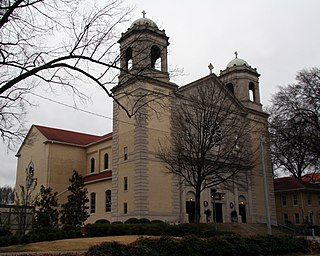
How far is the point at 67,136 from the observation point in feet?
185

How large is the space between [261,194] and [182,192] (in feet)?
47.4

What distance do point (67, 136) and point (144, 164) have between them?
22.0 m

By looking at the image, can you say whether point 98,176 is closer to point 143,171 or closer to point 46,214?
point 143,171

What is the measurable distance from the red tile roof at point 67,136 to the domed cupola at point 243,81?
17.3 metres

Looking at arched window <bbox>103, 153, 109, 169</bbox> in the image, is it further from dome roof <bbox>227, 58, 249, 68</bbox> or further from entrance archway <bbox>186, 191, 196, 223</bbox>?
dome roof <bbox>227, 58, 249, 68</bbox>

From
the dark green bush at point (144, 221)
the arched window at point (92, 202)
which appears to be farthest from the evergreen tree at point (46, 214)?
the arched window at point (92, 202)

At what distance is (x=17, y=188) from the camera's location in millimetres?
57750

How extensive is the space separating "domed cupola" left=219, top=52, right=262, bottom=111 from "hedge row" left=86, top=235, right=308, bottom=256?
3258 cm

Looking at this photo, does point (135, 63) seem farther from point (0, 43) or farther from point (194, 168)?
point (194, 168)

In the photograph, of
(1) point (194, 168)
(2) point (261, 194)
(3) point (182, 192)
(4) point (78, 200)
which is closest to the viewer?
(1) point (194, 168)

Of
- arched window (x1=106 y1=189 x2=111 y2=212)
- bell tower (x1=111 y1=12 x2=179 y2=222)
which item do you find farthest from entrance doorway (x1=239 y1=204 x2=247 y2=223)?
arched window (x1=106 y1=189 x2=111 y2=212)

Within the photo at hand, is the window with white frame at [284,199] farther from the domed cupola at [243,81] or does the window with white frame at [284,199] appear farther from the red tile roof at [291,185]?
the domed cupola at [243,81]

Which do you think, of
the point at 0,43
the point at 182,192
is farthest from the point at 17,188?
the point at 0,43

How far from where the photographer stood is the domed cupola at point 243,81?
53.0 m
